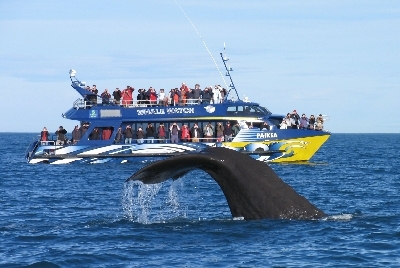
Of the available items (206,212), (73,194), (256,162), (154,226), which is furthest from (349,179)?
(256,162)

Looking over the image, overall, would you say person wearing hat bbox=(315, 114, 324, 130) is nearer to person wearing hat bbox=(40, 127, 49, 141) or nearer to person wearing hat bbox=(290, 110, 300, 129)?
person wearing hat bbox=(290, 110, 300, 129)

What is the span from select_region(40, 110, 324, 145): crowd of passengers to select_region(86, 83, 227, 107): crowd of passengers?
1.20 metres

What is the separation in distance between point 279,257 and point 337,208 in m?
8.24

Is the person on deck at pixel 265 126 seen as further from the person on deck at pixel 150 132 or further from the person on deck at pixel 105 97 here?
the person on deck at pixel 105 97

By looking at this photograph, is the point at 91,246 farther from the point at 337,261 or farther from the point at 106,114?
the point at 106,114

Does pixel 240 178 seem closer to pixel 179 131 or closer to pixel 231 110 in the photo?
pixel 231 110

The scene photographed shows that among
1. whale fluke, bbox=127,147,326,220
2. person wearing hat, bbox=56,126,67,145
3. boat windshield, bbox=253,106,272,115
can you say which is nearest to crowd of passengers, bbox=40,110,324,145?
person wearing hat, bbox=56,126,67,145

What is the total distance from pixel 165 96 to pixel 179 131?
2.18 metres

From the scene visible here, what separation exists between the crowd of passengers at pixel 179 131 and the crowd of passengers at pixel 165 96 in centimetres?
120

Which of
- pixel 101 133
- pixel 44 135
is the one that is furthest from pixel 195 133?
pixel 44 135

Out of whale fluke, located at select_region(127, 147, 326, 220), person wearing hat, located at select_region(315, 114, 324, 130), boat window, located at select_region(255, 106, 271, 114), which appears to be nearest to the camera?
whale fluke, located at select_region(127, 147, 326, 220)

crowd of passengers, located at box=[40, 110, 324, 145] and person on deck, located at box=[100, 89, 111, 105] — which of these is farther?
person on deck, located at box=[100, 89, 111, 105]

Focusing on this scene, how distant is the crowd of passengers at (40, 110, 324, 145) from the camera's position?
139ft

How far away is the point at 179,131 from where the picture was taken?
1692 inches
